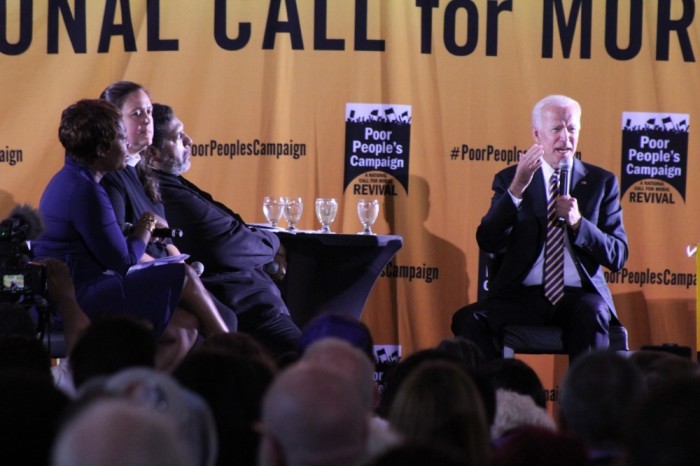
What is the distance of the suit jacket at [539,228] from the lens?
212 inches

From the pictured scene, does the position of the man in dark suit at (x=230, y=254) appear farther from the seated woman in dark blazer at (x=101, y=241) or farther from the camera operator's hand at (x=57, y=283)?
the camera operator's hand at (x=57, y=283)

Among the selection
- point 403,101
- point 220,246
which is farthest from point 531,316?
point 403,101

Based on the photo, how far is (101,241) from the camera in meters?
4.41

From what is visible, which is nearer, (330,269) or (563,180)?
(563,180)

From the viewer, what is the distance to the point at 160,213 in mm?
5098

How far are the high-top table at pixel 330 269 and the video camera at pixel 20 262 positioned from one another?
1.53 m

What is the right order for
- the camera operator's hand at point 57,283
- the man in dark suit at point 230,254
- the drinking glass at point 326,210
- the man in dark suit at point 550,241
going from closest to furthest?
1. the camera operator's hand at point 57,283
2. the man in dark suit at point 230,254
3. the man in dark suit at point 550,241
4. the drinking glass at point 326,210

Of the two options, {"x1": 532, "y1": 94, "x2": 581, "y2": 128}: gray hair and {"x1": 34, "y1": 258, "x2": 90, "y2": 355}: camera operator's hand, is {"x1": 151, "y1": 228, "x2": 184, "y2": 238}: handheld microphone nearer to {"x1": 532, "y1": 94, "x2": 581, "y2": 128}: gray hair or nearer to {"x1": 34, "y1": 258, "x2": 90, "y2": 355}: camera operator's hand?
{"x1": 34, "y1": 258, "x2": 90, "y2": 355}: camera operator's hand

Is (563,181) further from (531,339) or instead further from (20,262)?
(20,262)

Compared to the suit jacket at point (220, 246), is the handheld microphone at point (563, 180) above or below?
above

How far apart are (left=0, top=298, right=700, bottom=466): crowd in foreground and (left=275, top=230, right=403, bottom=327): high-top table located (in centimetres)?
254

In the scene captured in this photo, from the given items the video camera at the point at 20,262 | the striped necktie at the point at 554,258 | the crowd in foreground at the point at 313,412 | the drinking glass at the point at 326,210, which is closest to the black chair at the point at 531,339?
the striped necktie at the point at 554,258

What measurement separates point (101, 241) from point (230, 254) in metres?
0.88

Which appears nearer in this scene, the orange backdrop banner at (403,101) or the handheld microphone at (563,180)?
the handheld microphone at (563,180)
